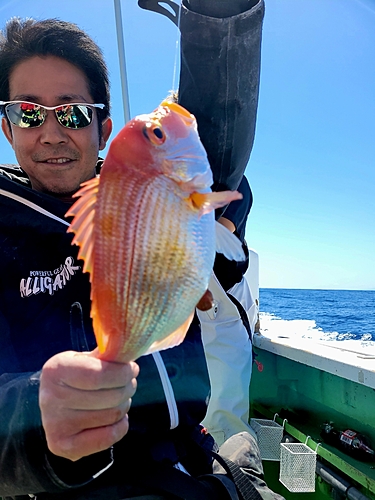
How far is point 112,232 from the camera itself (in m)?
0.88

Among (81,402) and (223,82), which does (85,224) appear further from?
(223,82)

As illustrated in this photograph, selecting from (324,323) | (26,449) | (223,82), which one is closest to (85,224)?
(26,449)

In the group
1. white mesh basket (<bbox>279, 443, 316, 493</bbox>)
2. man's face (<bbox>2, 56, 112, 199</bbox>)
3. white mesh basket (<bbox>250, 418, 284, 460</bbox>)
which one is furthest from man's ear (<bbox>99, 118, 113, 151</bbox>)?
white mesh basket (<bbox>250, 418, 284, 460</bbox>)

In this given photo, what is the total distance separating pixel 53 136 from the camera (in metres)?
1.69

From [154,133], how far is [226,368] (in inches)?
113

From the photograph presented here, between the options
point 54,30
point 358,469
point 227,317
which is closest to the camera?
point 54,30

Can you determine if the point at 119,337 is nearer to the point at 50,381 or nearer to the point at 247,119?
the point at 50,381

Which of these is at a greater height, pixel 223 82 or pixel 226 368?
pixel 223 82

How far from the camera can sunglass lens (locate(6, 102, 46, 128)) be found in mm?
1696

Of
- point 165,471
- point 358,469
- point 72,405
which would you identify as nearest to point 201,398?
point 165,471

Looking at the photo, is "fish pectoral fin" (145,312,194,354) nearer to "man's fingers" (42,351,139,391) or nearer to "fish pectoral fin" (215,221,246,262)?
"man's fingers" (42,351,139,391)

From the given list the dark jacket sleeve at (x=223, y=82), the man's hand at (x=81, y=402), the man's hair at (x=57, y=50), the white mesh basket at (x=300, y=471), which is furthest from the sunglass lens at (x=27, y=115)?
the white mesh basket at (x=300, y=471)

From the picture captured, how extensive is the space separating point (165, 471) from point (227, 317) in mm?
2167

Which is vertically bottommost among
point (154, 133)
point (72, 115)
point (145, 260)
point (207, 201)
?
point (145, 260)
